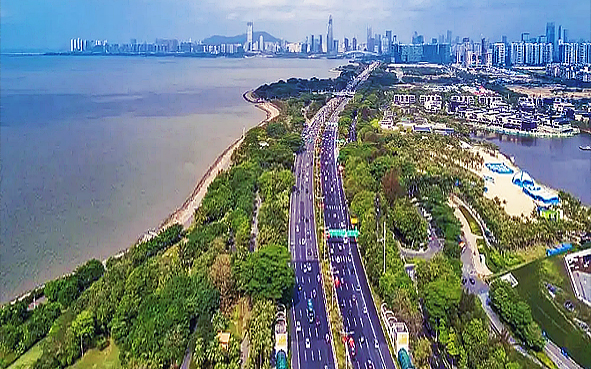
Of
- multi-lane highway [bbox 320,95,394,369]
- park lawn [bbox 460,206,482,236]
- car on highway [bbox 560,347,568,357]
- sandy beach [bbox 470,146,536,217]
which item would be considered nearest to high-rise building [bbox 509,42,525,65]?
sandy beach [bbox 470,146,536,217]

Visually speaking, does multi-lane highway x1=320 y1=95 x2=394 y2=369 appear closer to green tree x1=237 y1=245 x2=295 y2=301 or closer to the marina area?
green tree x1=237 y1=245 x2=295 y2=301

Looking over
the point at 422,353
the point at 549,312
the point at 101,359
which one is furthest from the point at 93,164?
the point at 549,312

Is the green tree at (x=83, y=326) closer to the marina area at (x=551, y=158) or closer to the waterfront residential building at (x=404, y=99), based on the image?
the marina area at (x=551, y=158)

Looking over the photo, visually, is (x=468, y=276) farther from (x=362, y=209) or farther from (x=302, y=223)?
(x=302, y=223)

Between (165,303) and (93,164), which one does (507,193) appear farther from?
(93,164)

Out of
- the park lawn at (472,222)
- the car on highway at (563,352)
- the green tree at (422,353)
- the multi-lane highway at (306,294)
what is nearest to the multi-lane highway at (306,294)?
the multi-lane highway at (306,294)

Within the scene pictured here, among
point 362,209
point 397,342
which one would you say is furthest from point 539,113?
point 397,342

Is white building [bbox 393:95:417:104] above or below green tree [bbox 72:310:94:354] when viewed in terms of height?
above
